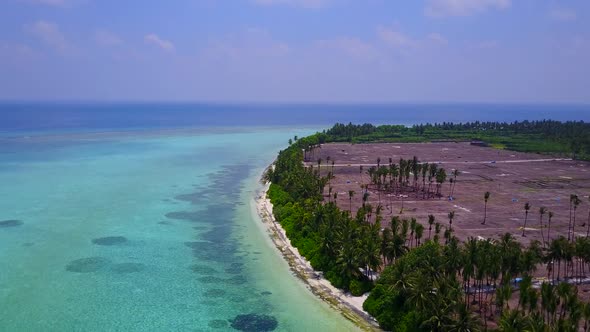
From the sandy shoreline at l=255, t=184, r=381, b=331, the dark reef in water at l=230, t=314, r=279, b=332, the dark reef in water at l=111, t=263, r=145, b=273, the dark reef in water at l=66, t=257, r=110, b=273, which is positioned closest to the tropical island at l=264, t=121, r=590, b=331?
the sandy shoreline at l=255, t=184, r=381, b=331

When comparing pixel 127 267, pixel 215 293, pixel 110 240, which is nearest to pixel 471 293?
pixel 215 293

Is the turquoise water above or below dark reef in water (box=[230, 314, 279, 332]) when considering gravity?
above

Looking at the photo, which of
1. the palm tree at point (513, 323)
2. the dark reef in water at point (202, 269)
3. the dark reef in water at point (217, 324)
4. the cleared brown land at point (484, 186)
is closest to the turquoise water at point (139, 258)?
the dark reef in water at point (217, 324)

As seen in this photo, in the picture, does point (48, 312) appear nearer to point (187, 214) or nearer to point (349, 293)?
point (349, 293)

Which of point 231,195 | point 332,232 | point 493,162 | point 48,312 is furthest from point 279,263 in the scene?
point 493,162

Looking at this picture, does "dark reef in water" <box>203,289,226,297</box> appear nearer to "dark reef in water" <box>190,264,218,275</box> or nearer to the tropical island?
"dark reef in water" <box>190,264,218,275</box>

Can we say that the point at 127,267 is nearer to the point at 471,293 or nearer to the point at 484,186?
the point at 471,293
